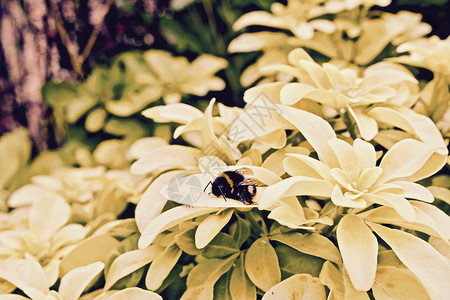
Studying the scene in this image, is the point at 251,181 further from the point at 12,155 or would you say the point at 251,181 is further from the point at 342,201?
the point at 12,155

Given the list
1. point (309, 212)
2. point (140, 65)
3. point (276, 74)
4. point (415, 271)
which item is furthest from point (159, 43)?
point (415, 271)

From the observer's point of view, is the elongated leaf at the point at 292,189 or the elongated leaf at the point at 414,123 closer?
the elongated leaf at the point at 292,189

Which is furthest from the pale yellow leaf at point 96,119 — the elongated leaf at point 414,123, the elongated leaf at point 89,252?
the elongated leaf at point 414,123

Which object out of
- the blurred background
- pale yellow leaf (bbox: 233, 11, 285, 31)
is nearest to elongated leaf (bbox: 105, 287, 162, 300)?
pale yellow leaf (bbox: 233, 11, 285, 31)

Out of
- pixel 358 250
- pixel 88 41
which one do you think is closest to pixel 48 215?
pixel 358 250

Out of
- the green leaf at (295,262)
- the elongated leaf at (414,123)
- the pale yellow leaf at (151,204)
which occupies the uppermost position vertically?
the pale yellow leaf at (151,204)

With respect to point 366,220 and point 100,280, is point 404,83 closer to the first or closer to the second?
point 366,220

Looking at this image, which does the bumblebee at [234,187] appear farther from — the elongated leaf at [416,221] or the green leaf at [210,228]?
the elongated leaf at [416,221]
